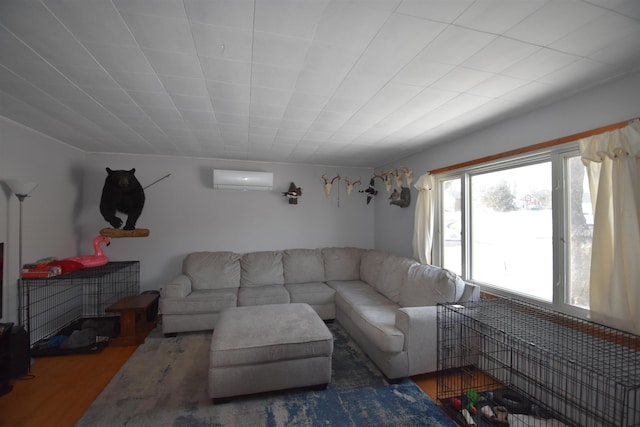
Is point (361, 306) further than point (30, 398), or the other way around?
point (361, 306)

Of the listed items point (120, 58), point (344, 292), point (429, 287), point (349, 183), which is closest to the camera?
point (120, 58)

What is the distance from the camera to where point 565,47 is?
1388mm

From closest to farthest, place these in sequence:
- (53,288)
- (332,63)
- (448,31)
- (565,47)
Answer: (448,31), (565,47), (332,63), (53,288)

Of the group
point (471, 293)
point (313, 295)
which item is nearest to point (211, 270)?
point (313, 295)

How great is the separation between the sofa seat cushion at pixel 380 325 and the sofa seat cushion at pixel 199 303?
4.79 ft

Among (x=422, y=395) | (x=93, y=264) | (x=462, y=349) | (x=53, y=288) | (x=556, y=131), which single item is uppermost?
(x=556, y=131)

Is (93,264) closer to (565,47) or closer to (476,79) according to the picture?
(476,79)

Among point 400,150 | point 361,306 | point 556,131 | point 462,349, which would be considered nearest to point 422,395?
point 462,349

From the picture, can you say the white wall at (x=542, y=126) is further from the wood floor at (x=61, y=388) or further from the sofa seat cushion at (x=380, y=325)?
the wood floor at (x=61, y=388)

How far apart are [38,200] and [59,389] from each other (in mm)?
1964

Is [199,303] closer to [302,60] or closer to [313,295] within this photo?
[313,295]

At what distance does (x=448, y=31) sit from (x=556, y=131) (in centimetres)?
142

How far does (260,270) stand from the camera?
3.86m

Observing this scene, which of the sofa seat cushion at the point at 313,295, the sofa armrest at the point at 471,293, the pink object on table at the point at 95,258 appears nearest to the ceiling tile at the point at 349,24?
the sofa armrest at the point at 471,293
